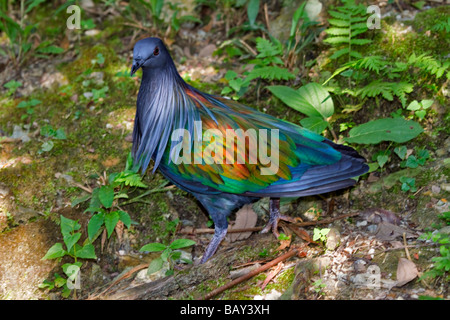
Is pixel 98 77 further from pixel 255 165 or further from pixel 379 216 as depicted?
pixel 379 216

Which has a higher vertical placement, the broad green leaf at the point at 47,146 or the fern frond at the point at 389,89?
the fern frond at the point at 389,89

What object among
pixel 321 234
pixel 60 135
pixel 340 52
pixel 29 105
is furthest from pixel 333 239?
pixel 29 105

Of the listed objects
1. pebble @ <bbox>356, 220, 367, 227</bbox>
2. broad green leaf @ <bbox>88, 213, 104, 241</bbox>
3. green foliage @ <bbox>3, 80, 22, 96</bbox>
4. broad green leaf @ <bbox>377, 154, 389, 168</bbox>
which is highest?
green foliage @ <bbox>3, 80, 22, 96</bbox>

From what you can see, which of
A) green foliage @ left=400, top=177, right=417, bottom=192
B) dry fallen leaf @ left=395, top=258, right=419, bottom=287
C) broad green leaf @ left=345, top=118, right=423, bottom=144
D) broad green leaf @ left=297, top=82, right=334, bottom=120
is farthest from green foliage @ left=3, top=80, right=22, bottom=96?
dry fallen leaf @ left=395, top=258, right=419, bottom=287

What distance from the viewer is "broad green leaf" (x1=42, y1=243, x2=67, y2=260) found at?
446cm

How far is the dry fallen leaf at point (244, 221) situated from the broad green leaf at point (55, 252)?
169cm

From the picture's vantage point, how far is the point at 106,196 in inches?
191

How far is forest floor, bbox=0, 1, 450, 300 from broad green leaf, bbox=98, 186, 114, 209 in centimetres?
29

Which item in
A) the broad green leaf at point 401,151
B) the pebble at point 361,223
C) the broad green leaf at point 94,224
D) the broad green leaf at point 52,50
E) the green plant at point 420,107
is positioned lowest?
the pebble at point 361,223

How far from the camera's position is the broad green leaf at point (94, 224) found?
4633 mm

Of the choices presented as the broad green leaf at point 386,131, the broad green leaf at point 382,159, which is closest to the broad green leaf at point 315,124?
the broad green leaf at point 386,131

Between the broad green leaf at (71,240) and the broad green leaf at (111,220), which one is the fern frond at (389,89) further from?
the broad green leaf at (71,240)

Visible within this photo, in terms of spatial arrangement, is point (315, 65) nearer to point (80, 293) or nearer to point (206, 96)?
point (206, 96)

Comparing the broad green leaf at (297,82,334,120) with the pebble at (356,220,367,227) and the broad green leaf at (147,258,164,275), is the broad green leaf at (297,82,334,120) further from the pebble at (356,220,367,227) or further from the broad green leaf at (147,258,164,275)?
the broad green leaf at (147,258,164,275)
